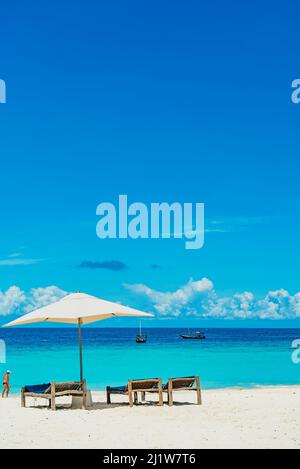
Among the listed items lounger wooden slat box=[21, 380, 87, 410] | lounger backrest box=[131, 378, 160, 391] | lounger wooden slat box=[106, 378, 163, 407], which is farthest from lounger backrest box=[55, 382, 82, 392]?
lounger backrest box=[131, 378, 160, 391]

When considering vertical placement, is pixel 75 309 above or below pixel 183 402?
above

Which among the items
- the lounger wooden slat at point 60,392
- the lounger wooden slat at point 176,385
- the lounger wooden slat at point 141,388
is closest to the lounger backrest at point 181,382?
the lounger wooden slat at point 176,385

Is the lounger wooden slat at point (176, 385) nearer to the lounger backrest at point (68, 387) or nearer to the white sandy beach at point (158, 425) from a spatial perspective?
the white sandy beach at point (158, 425)

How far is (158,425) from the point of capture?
407 inches

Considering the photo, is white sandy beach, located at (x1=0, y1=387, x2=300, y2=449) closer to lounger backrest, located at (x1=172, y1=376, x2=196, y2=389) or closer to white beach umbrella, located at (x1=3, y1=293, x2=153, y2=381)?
lounger backrest, located at (x1=172, y1=376, x2=196, y2=389)

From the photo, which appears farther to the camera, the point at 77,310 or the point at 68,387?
the point at 68,387

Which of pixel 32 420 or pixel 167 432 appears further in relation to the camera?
pixel 32 420

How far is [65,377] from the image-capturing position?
34375 millimetres

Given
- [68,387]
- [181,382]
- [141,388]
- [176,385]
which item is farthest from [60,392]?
[181,382]

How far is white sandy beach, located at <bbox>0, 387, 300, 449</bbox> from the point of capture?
8609 mm

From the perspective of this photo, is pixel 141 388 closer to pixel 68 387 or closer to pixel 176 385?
pixel 176 385
